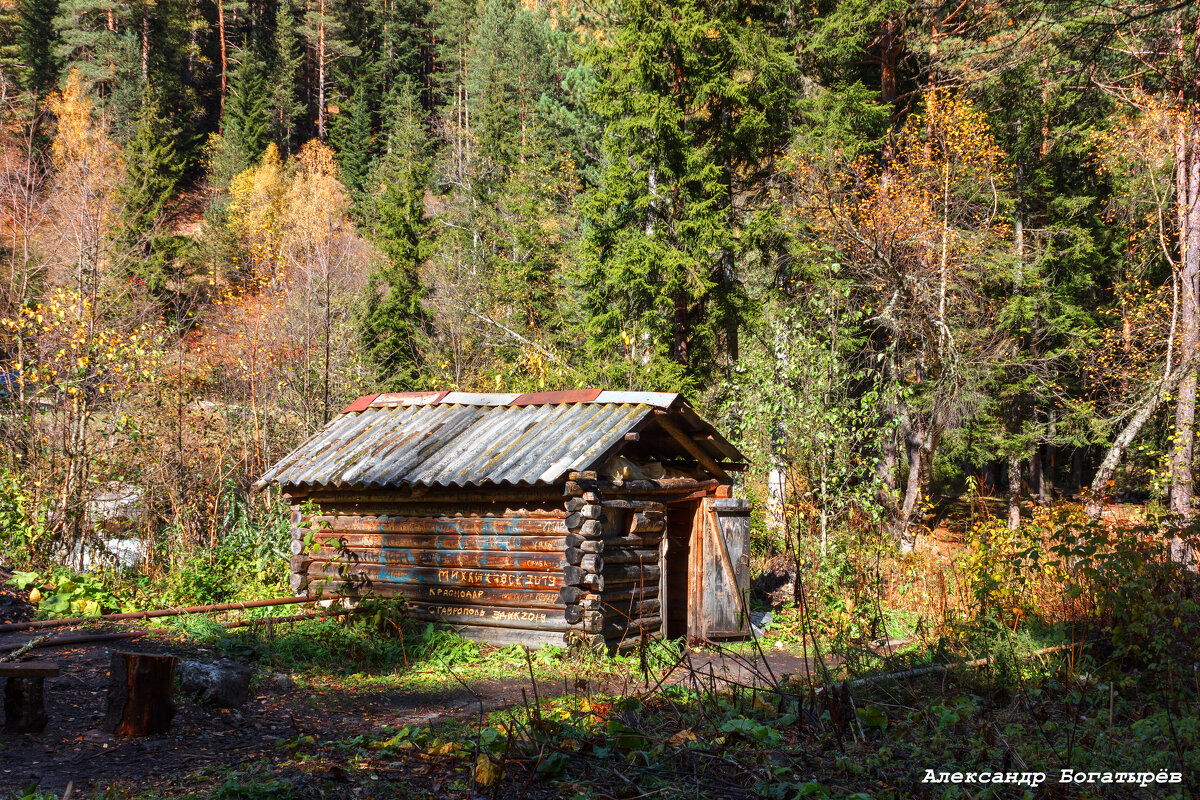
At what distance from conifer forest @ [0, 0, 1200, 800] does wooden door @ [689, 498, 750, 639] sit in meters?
0.25

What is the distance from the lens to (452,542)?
37.4 ft

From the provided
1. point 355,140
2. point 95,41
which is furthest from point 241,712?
point 95,41

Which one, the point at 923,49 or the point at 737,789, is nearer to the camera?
the point at 737,789

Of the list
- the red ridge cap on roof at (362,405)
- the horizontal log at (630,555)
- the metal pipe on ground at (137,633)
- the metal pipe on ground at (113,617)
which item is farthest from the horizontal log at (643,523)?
the red ridge cap on roof at (362,405)

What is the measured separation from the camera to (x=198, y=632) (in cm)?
972

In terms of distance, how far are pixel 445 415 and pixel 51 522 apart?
5772mm

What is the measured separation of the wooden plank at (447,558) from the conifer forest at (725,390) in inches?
24.9

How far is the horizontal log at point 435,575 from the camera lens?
1073 centimetres

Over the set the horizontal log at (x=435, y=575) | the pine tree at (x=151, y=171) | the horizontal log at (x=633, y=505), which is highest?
the pine tree at (x=151, y=171)

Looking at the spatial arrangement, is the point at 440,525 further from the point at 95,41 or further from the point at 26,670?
the point at 95,41

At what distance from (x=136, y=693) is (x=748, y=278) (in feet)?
60.9

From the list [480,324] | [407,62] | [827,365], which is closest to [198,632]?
[827,365]

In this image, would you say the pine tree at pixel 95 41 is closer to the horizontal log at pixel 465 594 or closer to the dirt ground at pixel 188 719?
the horizontal log at pixel 465 594

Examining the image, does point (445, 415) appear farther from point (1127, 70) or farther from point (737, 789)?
point (1127, 70)
